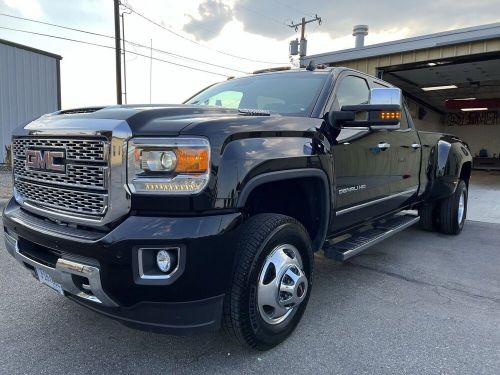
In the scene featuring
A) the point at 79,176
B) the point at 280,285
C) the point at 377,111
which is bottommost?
the point at 280,285

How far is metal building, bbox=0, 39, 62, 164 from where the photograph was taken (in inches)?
574

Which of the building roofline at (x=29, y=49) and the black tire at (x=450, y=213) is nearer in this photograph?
the black tire at (x=450, y=213)

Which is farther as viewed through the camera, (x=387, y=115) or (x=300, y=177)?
(x=387, y=115)

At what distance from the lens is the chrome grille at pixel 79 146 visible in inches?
85.9

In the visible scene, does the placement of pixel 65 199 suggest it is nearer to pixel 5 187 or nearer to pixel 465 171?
pixel 465 171

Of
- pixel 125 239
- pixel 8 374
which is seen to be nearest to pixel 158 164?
pixel 125 239

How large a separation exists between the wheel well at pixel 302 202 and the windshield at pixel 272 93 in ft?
1.89

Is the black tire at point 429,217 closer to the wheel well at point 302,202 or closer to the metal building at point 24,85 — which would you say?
the wheel well at point 302,202

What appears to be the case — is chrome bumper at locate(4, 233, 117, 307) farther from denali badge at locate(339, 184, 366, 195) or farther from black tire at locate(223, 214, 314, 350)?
denali badge at locate(339, 184, 366, 195)

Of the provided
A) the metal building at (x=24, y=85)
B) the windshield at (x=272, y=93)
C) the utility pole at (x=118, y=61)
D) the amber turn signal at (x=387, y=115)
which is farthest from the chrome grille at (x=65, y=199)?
the utility pole at (x=118, y=61)

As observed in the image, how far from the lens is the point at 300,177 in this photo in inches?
108

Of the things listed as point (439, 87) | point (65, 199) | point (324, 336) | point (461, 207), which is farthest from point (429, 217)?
point (439, 87)

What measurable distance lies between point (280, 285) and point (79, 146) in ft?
4.58

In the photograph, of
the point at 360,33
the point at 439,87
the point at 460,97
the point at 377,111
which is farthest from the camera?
the point at 460,97
